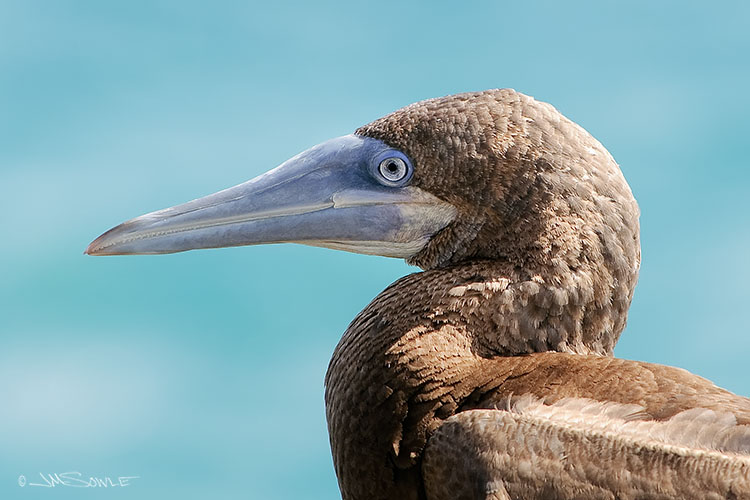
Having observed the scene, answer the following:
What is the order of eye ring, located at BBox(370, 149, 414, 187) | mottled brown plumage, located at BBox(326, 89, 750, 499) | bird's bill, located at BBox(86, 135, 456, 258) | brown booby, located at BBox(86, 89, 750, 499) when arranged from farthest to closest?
bird's bill, located at BBox(86, 135, 456, 258), eye ring, located at BBox(370, 149, 414, 187), mottled brown plumage, located at BBox(326, 89, 750, 499), brown booby, located at BBox(86, 89, 750, 499)

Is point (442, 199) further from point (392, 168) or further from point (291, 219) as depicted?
point (291, 219)

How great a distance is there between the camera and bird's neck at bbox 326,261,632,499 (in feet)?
16.0

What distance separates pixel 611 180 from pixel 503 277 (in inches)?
25.5

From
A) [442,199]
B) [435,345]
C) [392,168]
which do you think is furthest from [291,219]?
[435,345]

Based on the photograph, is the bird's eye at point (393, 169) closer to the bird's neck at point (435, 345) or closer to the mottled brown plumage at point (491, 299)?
the mottled brown plumage at point (491, 299)

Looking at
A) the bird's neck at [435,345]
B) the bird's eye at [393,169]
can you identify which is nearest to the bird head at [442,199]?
the bird's eye at [393,169]

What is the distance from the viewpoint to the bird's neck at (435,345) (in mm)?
4871

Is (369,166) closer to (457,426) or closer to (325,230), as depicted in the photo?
(325,230)

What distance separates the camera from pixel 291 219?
5512 mm

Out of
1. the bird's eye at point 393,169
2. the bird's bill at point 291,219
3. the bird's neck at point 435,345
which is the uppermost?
the bird's eye at point 393,169

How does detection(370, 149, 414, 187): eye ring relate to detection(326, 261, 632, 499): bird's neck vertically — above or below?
above

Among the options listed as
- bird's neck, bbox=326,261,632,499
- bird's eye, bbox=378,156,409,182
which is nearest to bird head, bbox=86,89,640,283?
bird's eye, bbox=378,156,409,182

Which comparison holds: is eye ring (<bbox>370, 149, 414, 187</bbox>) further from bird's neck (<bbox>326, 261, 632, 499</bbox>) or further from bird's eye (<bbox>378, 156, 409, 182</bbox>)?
bird's neck (<bbox>326, 261, 632, 499</bbox>)

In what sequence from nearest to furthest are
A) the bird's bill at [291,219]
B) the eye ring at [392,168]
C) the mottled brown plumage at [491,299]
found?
the mottled brown plumage at [491,299] → the eye ring at [392,168] → the bird's bill at [291,219]
